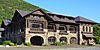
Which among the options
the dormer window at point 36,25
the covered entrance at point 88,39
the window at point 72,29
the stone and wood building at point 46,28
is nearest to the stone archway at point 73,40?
Answer: the stone and wood building at point 46,28

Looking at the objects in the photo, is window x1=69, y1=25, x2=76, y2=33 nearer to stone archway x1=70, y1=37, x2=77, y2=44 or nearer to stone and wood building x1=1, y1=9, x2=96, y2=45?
stone and wood building x1=1, y1=9, x2=96, y2=45

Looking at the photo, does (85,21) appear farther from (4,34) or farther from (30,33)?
(4,34)

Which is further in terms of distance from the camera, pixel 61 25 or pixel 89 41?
pixel 89 41

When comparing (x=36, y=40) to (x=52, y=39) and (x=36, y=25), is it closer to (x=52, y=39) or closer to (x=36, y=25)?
(x=52, y=39)

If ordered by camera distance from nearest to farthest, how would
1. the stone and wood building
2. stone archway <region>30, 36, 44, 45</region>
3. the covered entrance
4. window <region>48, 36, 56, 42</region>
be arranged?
the stone and wood building
stone archway <region>30, 36, 44, 45</region>
window <region>48, 36, 56, 42</region>
the covered entrance

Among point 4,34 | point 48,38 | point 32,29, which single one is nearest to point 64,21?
point 48,38

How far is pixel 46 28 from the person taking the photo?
2099 inches

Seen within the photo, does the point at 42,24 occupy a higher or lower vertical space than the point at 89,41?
higher

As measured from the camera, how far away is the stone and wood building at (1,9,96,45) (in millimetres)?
51188

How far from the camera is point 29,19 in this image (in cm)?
5088

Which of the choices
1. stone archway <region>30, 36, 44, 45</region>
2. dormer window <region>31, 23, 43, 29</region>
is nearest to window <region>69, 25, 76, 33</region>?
stone archway <region>30, 36, 44, 45</region>

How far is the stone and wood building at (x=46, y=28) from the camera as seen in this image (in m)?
51.2

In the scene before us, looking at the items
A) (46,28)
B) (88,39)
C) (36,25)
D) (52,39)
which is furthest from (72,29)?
(36,25)

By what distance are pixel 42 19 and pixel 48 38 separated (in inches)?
202
